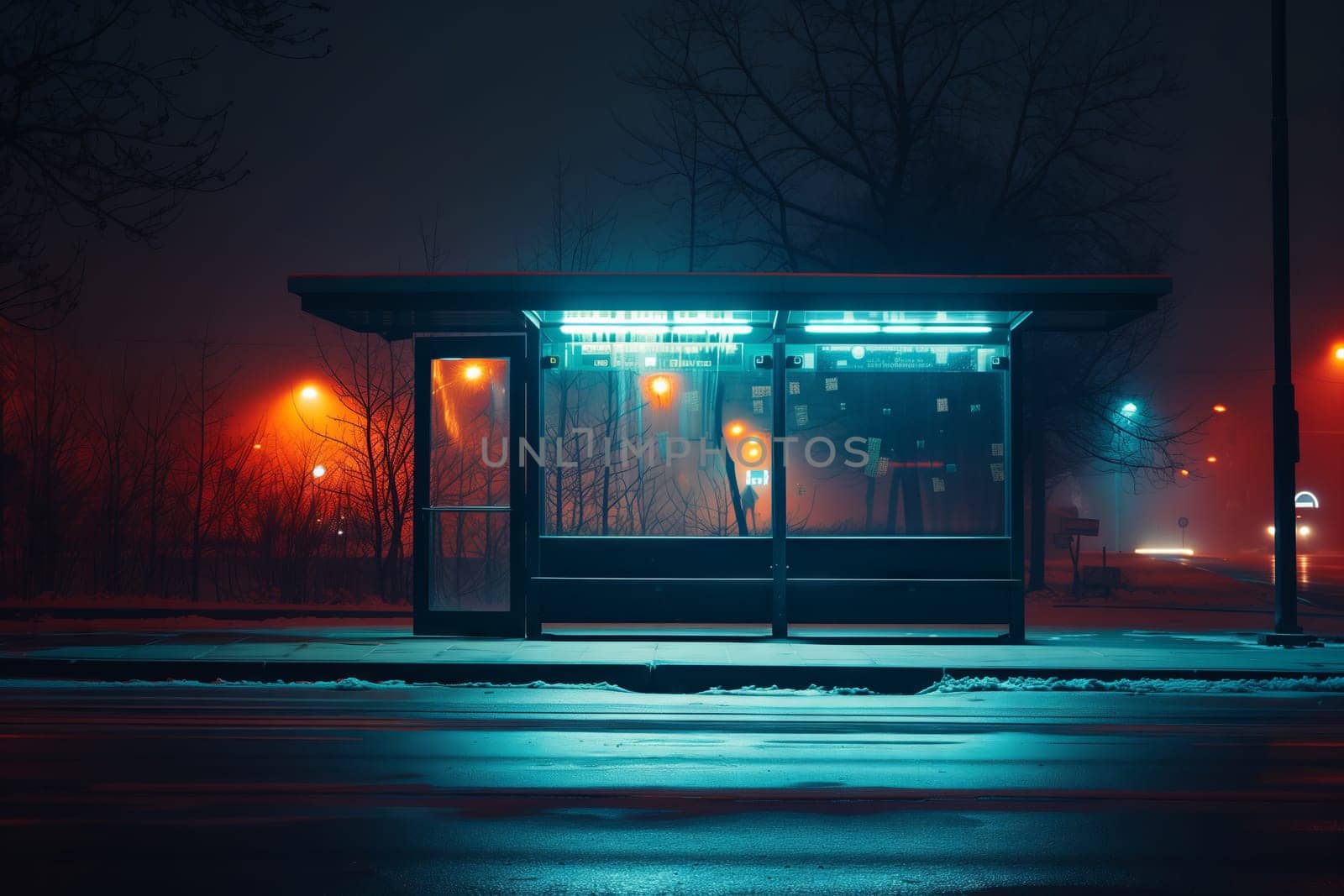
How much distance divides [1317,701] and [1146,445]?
1551cm

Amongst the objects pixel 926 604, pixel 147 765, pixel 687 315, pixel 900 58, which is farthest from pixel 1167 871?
pixel 900 58

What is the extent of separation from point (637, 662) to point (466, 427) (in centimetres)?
372

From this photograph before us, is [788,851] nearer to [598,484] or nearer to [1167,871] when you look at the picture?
[1167,871]

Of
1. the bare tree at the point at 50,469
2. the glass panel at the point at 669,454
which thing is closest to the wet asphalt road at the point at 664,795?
the glass panel at the point at 669,454

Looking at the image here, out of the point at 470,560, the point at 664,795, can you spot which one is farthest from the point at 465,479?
the point at 664,795

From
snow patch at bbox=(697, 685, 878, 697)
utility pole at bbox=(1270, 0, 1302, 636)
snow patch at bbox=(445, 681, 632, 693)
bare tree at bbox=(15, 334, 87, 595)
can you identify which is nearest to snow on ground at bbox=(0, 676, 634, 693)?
snow patch at bbox=(445, 681, 632, 693)

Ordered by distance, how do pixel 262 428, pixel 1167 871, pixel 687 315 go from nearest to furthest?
pixel 1167 871, pixel 687 315, pixel 262 428

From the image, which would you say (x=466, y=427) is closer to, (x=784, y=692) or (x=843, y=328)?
(x=843, y=328)

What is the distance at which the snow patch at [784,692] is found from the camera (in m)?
10.6

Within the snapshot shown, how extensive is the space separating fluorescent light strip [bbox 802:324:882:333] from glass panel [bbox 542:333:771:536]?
0.59 meters

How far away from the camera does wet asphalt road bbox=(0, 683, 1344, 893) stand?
5207 mm

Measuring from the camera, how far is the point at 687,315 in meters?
13.2

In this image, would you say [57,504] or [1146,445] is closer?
[57,504]

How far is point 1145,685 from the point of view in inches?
435
